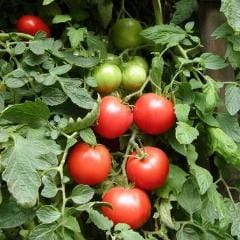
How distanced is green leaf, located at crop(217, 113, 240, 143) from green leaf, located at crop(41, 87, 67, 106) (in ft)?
0.94

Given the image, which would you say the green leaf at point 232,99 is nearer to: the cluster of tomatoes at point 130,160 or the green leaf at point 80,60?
the cluster of tomatoes at point 130,160

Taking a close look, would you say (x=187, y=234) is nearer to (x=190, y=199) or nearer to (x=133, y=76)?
(x=190, y=199)

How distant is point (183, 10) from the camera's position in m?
→ 1.10

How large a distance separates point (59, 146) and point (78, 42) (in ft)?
0.73

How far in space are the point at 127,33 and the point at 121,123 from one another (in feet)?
0.68

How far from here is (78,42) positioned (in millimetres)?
1000

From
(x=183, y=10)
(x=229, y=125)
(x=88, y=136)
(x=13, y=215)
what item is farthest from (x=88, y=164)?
(x=183, y=10)

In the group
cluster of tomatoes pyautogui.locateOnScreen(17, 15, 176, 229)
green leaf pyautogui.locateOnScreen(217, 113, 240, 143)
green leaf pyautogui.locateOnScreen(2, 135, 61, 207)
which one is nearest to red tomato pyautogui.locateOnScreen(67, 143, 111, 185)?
cluster of tomatoes pyautogui.locateOnScreen(17, 15, 176, 229)

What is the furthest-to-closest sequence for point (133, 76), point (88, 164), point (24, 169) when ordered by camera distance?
point (133, 76), point (88, 164), point (24, 169)

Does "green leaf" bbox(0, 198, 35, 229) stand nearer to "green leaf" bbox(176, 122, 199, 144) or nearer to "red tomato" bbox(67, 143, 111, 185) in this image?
"red tomato" bbox(67, 143, 111, 185)

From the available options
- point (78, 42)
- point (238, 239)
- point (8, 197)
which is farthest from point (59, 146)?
point (238, 239)

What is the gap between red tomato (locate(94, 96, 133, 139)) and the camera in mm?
948

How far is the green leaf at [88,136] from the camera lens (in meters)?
0.91

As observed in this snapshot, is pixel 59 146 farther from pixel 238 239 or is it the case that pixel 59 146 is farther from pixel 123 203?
pixel 238 239
